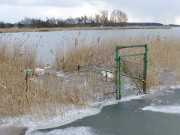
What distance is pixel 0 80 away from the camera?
13.9 feet

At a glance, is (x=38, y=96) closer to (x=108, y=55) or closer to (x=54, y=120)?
(x=54, y=120)

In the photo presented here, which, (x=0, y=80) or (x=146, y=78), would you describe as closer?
(x=0, y=80)

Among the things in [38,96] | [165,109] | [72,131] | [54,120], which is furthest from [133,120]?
[38,96]

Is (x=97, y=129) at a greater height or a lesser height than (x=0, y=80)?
lesser

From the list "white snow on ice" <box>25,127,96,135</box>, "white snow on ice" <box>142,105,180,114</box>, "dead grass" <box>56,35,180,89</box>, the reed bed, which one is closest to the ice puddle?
"white snow on ice" <box>25,127,96,135</box>

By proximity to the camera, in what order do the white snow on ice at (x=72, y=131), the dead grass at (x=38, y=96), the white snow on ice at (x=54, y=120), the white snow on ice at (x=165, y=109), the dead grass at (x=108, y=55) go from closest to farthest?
1. the white snow on ice at (x=72, y=131)
2. the white snow on ice at (x=54, y=120)
3. the dead grass at (x=38, y=96)
4. the white snow on ice at (x=165, y=109)
5. the dead grass at (x=108, y=55)

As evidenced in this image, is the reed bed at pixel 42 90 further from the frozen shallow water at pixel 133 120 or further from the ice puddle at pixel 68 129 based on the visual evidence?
the frozen shallow water at pixel 133 120

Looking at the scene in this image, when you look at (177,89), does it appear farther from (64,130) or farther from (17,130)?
(17,130)

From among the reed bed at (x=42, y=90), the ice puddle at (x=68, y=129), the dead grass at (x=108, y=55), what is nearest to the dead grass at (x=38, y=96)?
the reed bed at (x=42, y=90)

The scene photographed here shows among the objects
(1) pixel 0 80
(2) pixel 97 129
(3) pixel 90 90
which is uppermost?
(1) pixel 0 80

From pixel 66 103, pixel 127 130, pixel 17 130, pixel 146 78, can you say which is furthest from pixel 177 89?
pixel 17 130

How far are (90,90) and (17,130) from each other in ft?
6.01

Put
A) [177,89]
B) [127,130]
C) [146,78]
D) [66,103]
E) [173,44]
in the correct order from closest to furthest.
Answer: [127,130], [66,103], [146,78], [177,89], [173,44]

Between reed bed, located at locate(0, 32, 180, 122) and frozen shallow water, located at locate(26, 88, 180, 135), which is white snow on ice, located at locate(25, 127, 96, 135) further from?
reed bed, located at locate(0, 32, 180, 122)
